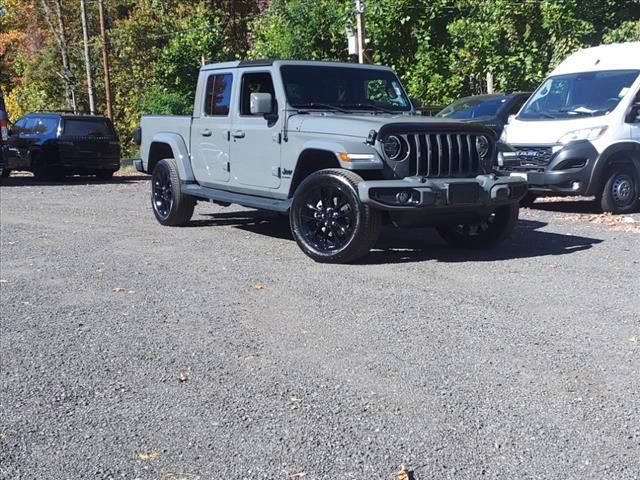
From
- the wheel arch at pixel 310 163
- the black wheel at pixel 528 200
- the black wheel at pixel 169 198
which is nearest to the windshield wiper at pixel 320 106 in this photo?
the wheel arch at pixel 310 163

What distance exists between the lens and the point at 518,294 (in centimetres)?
683

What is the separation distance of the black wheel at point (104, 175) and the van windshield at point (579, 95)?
37.5 ft

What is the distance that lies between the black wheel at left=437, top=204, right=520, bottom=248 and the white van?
2.13 metres

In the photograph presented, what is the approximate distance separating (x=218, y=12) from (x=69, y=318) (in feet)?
96.3

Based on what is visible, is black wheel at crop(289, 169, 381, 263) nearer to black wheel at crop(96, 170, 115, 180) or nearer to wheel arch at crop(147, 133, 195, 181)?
wheel arch at crop(147, 133, 195, 181)

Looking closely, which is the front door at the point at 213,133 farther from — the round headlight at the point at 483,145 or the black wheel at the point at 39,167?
Answer: the black wheel at the point at 39,167

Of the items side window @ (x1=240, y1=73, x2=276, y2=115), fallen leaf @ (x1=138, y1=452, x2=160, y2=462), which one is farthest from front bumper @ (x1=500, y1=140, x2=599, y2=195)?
fallen leaf @ (x1=138, y1=452, x2=160, y2=462)

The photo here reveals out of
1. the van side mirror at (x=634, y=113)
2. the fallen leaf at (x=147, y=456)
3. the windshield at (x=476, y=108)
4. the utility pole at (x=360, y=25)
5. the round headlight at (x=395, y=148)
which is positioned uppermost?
the utility pole at (x=360, y=25)

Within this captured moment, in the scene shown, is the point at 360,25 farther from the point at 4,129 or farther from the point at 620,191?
the point at 620,191

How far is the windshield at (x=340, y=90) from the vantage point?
357 inches

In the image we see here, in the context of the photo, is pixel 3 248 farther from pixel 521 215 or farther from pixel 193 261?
pixel 521 215

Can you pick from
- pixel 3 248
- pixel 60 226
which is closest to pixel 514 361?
pixel 3 248

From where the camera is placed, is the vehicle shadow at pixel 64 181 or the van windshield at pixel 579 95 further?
the vehicle shadow at pixel 64 181

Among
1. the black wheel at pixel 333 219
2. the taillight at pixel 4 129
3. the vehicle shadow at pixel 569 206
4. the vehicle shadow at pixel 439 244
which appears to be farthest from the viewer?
the taillight at pixel 4 129
